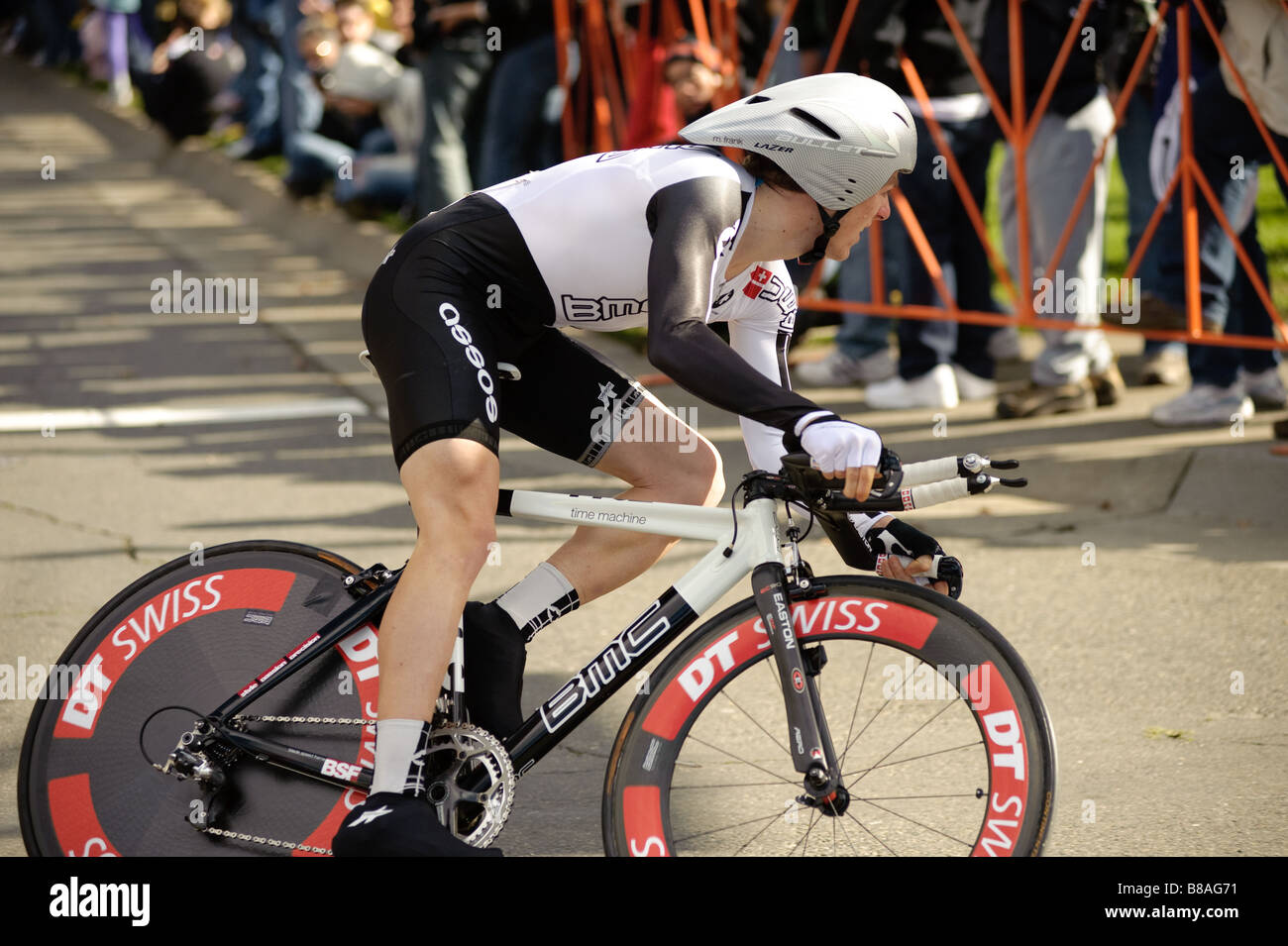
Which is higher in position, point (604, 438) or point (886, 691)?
point (604, 438)

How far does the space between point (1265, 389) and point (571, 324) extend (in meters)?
4.74

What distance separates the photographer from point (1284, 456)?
6332 mm

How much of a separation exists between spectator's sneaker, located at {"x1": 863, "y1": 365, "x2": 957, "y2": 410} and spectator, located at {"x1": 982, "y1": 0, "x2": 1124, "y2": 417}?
0.30m

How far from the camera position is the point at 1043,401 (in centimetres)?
730

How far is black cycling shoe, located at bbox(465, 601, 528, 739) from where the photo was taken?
3316 millimetres

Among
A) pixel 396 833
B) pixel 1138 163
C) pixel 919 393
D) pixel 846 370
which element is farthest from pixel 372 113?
pixel 396 833

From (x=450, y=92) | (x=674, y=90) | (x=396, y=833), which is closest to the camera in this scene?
(x=396, y=833)

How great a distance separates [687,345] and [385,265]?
2.51 ft

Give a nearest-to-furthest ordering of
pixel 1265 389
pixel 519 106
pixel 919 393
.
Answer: pixel 1265 389 → pixel 919 393 → pixel 519 106

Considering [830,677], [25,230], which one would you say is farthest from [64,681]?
[25,230]

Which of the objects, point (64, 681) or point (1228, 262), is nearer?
point (64, 681)

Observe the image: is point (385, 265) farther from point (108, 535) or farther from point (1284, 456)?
point (1284, 456)

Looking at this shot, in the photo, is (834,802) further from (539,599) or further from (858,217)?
(858,217)
